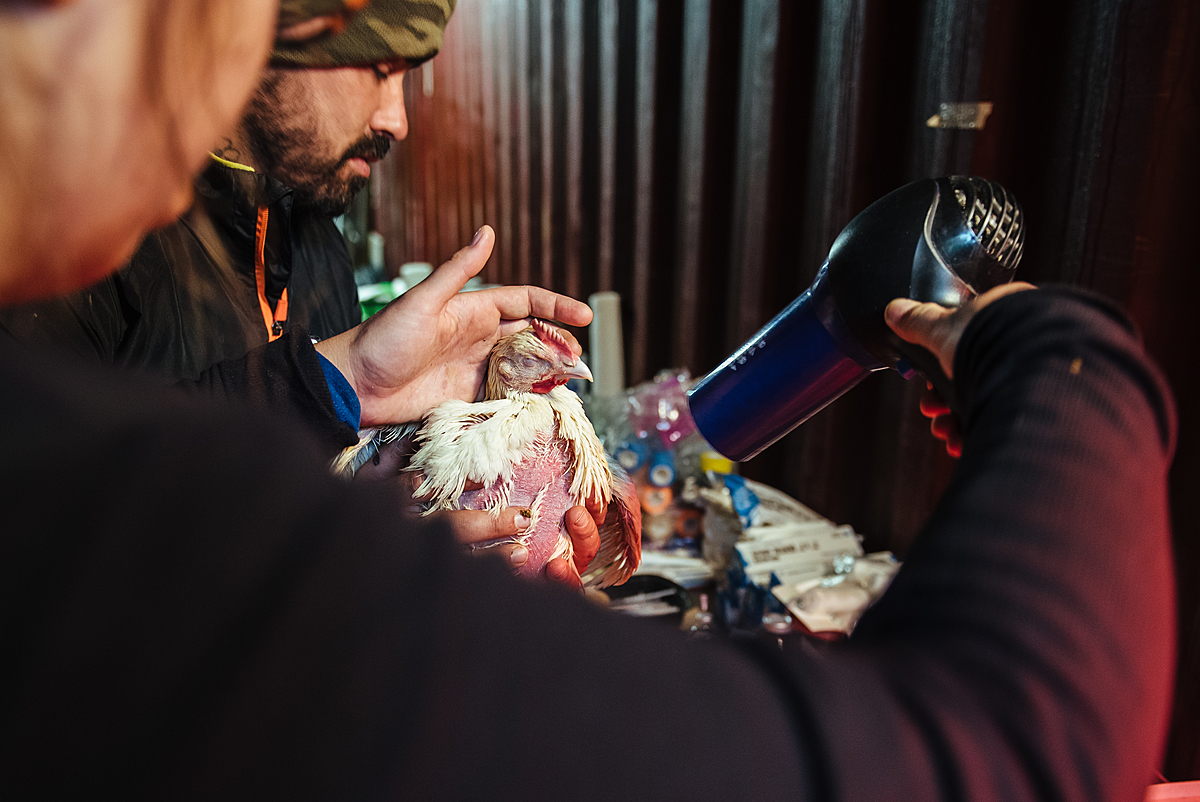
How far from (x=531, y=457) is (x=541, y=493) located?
2.5 inches

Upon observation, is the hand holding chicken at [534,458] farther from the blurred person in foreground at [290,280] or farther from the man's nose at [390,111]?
the man's nose at [390,111]

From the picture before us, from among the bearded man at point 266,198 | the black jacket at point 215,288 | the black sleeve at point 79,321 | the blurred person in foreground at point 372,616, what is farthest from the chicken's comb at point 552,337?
the blurred person in foreground at point 372,616

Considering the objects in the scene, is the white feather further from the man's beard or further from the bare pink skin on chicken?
the man's beard

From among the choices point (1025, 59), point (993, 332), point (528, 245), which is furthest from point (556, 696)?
point (528, 245)

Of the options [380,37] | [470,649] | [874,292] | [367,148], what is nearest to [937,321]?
[874,292]

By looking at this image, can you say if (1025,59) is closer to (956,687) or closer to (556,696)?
(956,687)

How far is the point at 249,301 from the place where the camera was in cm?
166

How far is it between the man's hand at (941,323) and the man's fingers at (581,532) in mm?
583

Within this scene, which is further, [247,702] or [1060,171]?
[1060,171]

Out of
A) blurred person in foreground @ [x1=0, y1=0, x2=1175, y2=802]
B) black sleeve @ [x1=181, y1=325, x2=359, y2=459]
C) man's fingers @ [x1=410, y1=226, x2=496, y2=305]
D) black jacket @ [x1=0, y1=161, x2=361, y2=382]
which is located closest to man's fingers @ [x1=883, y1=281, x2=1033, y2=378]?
blurred person in foreground @ [x1=0, y1=0, x2=1175, y2=802]

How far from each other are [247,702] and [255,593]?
0.15 feet

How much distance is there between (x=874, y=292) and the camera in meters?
0.85

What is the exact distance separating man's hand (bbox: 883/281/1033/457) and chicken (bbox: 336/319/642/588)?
58cm

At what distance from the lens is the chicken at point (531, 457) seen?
1.11 m
